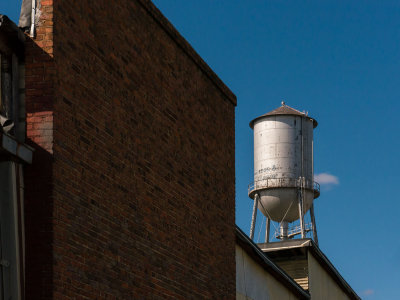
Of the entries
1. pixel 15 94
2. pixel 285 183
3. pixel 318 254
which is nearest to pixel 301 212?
pixel 285 183

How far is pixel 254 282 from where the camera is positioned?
20.0 m

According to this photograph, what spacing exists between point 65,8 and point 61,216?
9.45 ft

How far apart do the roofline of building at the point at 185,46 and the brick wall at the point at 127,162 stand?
0.04 metres

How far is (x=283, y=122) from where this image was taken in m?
41.4

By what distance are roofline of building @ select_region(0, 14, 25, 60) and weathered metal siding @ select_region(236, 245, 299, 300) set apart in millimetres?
8905

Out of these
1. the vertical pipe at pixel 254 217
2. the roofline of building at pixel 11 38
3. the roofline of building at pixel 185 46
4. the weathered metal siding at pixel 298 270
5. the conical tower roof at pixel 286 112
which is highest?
the conical tower roof at pixel 286 112

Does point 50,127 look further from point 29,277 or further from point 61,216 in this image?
point 29,277

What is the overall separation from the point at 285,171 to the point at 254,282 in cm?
2090

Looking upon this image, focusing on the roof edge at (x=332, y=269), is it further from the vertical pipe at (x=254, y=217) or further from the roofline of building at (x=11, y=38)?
the roofline of building at (x=11, y=38)

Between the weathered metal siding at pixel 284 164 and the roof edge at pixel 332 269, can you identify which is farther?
the weathered metal siding at pixel 284 164

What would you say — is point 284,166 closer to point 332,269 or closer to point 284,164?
point 284,164

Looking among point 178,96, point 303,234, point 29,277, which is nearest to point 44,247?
point 29,277

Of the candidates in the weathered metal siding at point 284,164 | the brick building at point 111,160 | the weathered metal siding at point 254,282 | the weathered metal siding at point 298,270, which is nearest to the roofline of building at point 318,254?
the weathered metal siding at point 298,270

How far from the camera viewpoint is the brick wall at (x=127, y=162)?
1098 centimetres
